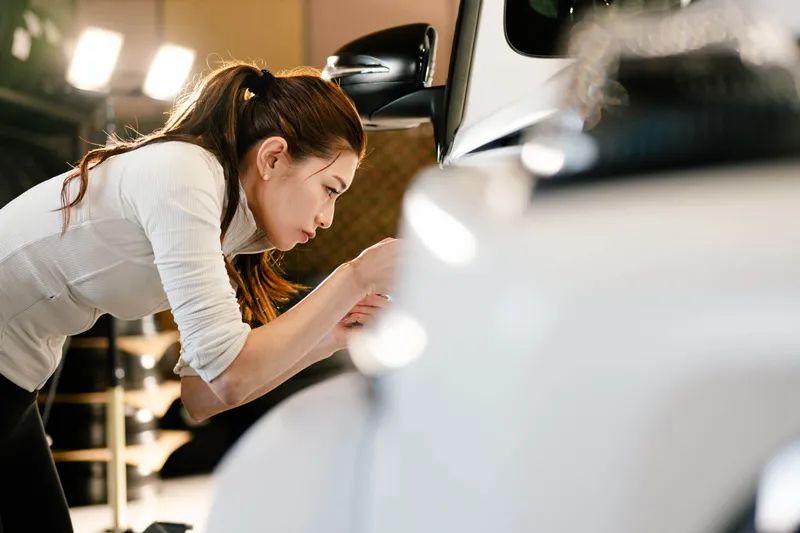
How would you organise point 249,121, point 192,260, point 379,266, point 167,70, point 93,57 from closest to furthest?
point 379,266 < point 192,260 < point 249,121 < point 93,57 < point 167,70

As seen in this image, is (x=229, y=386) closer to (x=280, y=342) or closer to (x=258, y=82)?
(x=280, y=342)

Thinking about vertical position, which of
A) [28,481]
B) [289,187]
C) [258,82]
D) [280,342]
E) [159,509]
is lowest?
[159,509]

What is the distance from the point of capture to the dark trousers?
123cm

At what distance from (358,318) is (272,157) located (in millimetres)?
324

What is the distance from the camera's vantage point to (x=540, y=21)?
116 centimetres

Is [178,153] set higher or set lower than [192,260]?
higher

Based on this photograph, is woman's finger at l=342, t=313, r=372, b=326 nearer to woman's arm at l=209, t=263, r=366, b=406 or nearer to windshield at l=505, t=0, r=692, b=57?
woman's arm at l=209, t=263, r=366, b=406

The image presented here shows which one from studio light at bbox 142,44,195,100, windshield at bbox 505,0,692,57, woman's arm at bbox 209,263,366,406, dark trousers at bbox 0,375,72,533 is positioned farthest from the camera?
studio light at bbox 142,44,195,100

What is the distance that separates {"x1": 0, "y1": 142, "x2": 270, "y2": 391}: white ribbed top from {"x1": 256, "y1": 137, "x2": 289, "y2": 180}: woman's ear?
0.18 ft

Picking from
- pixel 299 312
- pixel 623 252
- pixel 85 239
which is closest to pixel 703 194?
pixel 623 252

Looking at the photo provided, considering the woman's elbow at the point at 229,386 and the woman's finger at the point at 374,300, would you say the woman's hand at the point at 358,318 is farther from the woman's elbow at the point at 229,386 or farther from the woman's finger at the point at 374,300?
the woman's elbow at the point at 229,386

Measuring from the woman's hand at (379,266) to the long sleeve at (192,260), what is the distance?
0.68ft

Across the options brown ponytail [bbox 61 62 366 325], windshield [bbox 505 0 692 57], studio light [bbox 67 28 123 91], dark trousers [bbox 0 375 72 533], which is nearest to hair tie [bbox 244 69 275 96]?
brown ponytail [bbox 61 62 366 325]

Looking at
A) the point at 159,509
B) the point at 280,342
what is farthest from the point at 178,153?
the point at 159,509
